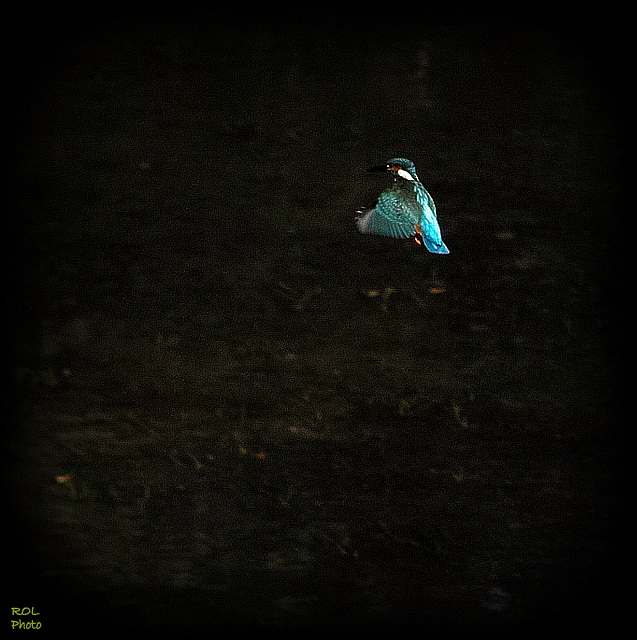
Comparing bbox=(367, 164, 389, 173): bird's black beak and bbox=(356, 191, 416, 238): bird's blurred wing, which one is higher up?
bbox=(367, 164, 389, 173): bird's black beak

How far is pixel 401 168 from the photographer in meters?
0.99

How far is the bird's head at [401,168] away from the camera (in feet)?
3.24

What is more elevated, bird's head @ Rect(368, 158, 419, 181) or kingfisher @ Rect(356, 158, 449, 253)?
bird's head @ Rect(368, 158, 419, 181)

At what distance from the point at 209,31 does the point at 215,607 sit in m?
1.12

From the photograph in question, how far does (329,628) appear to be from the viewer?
1.03 meters

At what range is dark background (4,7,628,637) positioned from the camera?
3.28 feet

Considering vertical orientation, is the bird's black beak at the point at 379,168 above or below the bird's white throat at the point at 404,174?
above

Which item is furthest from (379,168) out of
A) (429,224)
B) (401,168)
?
(429,224)

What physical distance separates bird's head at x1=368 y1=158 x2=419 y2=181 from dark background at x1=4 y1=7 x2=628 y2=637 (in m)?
0.02

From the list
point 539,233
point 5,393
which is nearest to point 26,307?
point 5,393

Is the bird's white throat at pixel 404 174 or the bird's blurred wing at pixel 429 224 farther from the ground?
the bird's white throat at pixel 404 174

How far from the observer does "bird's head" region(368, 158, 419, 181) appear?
3.24 ft

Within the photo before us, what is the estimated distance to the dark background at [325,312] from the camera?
3.28ft

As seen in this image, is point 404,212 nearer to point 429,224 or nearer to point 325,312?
point 429,224
